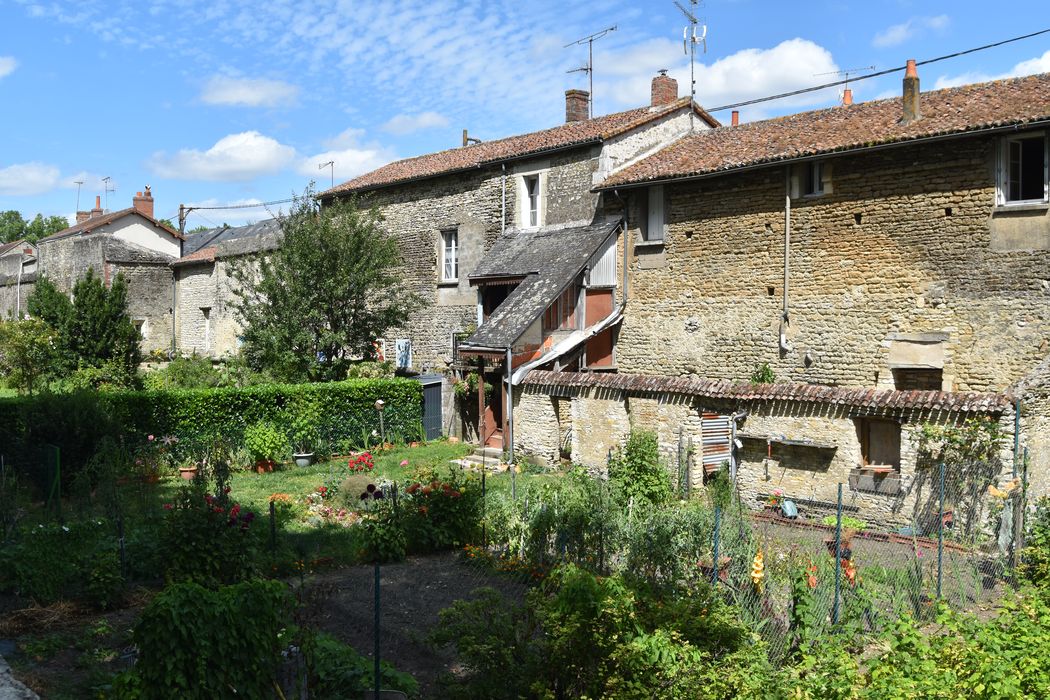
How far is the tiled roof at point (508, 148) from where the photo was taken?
21.0 metres

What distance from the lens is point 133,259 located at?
33.3 meters

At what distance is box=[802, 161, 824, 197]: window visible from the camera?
659 inches

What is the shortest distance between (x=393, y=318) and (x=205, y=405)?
21.0 feet

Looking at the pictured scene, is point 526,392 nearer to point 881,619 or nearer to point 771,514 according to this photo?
point 771,514

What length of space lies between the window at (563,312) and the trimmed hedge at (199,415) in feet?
14.0

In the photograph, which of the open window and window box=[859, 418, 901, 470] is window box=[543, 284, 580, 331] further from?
the open window

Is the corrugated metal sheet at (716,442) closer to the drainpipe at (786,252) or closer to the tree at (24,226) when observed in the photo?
the drainpipe at (786,252)

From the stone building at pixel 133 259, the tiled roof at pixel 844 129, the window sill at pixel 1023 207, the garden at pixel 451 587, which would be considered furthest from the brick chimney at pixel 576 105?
the stone building at pixel 133 259

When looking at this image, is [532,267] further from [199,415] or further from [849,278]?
[199,415]

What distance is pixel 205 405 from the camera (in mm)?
17969

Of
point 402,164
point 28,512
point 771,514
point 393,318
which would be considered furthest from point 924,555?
point 402,164

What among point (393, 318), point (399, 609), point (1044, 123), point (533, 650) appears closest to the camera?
point (533, 650)

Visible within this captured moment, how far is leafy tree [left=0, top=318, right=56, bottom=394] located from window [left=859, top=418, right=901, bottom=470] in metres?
25.5

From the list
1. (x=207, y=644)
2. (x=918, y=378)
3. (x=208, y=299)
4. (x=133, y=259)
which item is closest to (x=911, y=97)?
(x=918, y=378)
